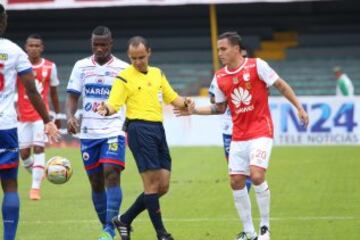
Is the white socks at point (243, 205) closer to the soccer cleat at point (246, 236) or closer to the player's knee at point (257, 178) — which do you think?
the soccer cleat at point (246, 236)

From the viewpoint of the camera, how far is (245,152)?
1032 cm

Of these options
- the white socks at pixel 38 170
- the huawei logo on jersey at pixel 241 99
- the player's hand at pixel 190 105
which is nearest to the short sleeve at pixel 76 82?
the player's hand at pixel 190 105

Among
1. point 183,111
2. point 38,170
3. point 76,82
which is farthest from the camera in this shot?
point 38,170

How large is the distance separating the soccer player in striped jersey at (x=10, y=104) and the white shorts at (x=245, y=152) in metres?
2.05

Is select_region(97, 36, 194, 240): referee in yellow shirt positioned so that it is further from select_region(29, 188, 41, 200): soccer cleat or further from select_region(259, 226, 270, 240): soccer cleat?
select_region(29, 188, 41, 200): soccer cleat

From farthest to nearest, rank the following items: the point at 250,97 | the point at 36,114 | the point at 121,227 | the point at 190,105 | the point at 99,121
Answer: the point at 36,114 < the point at 99,121 < the point at 190,105 < the point at 121,227 < the point at 250,97

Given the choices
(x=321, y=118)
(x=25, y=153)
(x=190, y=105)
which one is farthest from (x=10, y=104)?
(x=321, y=118)

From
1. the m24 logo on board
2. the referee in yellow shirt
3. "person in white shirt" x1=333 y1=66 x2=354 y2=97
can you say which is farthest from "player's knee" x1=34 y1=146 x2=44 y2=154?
"person in white shirt" x1=333 y1=66 x2=354 y2=97

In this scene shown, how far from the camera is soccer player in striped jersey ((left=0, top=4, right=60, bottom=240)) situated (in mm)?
9289

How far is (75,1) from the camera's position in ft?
99.2

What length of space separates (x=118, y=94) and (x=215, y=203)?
4.42 m

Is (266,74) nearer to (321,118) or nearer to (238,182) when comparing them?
(238,182)

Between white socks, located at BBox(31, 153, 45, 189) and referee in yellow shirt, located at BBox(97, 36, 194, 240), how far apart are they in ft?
17.5

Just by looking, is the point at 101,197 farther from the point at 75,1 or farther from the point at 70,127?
the point at 75,1
